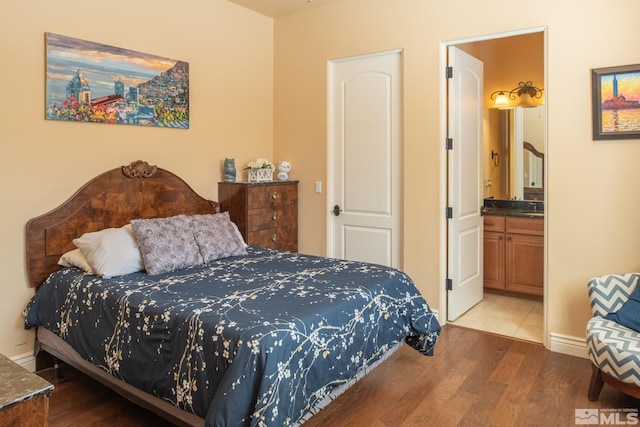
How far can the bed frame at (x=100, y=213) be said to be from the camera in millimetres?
2816

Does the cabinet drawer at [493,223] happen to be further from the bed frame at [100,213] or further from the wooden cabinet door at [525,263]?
the bed frame at [100,213]

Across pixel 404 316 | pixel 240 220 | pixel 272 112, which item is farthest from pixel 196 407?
pixel 272 112

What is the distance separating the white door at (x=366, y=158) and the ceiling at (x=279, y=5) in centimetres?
55

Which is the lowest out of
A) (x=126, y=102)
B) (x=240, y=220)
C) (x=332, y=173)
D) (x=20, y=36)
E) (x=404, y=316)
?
(x=404, y=316)

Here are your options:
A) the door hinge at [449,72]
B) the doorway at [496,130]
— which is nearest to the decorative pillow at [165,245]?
the doorway at [496,130]

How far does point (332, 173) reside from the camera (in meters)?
4.41

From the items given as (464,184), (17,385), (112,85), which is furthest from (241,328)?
(464,184)

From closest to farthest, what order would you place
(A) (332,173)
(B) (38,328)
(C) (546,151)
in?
(B) (38,328), (C) (546,151), (A) (332,173)

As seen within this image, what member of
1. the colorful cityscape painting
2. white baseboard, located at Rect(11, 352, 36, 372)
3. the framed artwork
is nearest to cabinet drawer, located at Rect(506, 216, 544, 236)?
the framed artwork

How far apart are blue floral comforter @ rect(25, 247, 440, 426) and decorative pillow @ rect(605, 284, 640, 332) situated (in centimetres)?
103

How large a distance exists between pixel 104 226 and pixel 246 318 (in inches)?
68.5

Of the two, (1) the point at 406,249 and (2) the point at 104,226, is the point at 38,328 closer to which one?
(2) the point at 104,226

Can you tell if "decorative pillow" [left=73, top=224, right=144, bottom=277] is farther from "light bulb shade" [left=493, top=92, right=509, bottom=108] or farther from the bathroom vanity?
"light bulb shade" [left=493, top=92, right=509, bottom=108]

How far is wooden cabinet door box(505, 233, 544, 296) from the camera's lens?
449 cm
